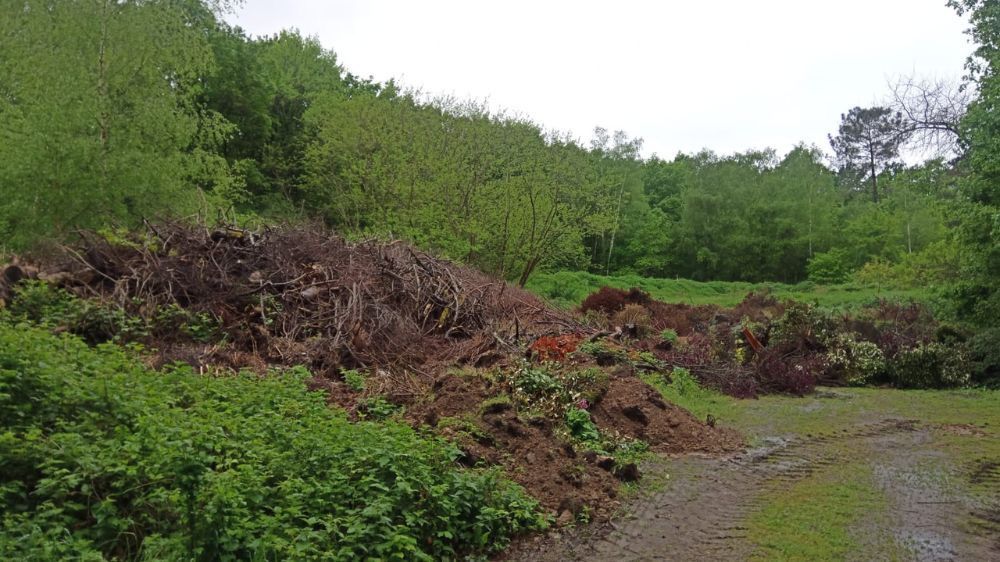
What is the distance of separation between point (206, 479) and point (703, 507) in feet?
14.8

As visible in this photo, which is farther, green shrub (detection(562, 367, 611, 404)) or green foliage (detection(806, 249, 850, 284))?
green foliage (detection(806, 249, 850, 284))

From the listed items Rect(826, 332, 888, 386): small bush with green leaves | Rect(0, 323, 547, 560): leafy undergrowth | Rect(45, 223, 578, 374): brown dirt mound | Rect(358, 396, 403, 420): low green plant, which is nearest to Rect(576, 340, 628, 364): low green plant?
Rect(45, 223, 578, 374): brown dirt mound

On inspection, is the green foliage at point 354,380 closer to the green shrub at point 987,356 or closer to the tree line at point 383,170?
the tree line at point 383,170

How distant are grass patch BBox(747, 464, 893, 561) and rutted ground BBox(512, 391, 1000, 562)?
10mm

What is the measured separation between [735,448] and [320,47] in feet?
163

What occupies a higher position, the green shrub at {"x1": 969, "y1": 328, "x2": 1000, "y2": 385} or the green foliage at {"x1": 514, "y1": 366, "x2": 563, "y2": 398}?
the green shrub at {"x1": 969, "y1": 328, "x2": 1000, "y2": 385}

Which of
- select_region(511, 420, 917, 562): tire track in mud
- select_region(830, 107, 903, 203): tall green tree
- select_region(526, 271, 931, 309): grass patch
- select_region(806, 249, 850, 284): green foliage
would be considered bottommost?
select_region(511, 420, 917, 562): tire track in mud

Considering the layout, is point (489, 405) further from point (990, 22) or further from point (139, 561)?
point (990, 22)

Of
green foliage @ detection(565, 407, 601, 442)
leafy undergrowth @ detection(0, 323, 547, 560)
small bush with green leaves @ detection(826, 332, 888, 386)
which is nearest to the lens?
leafy undergrowth @ detection(0, 323, 547, 560)

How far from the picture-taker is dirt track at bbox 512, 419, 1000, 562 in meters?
5.59

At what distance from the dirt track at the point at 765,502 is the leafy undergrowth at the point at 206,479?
857 millimetres

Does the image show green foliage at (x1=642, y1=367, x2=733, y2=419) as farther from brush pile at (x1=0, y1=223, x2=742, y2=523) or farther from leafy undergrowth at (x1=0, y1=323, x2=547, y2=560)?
leafy undergrowth at (x1=0, y1=323, x2=547, y2=560)

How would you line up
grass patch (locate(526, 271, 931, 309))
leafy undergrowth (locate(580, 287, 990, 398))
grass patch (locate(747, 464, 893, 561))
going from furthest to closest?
grass patch (locate(526, 271, 931, 309)) → leafy undergrowth (locate(580, 287, 990, 398)) → grass patch (locate(747, 464, 893, 561))

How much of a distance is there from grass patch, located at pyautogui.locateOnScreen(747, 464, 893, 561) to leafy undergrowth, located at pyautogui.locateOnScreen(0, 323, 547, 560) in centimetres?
199
